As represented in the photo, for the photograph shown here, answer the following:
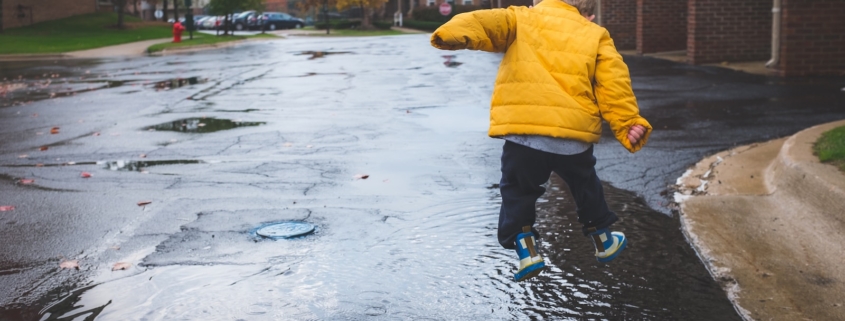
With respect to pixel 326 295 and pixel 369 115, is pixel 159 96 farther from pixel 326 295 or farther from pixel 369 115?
pixel 326 295

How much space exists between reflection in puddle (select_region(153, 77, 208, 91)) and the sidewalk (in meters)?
12.7

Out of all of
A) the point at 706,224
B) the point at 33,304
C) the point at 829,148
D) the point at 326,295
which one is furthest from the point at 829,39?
the point at 33,304

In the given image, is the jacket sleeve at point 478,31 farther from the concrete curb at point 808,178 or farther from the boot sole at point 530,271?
the concrete curb at point 808,178

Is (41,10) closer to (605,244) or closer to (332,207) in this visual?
(332,207)

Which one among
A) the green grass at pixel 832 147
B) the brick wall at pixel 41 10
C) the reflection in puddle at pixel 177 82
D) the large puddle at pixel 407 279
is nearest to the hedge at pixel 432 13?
the brick wall at pixel 41 10

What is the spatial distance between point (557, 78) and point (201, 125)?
8.31 meters

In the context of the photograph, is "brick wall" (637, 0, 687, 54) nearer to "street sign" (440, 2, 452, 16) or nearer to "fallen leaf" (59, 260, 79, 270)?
"fallen leaf" (59, 260, 79, 270)

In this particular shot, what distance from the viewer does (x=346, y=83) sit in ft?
59.0

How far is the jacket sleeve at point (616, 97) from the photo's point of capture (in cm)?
439

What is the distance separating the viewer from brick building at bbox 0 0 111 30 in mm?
51219

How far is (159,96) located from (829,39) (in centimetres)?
1098

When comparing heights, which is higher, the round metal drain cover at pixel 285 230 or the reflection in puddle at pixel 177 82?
the reflection in puddle at pixel 177 82

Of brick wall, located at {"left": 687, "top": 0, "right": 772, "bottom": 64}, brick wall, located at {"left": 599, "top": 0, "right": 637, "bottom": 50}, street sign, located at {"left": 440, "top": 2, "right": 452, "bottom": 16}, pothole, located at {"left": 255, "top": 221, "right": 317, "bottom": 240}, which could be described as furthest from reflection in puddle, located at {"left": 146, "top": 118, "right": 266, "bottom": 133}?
street sign, located at {"left": 440, "top": 2, "right": 452, "bottom": 16}

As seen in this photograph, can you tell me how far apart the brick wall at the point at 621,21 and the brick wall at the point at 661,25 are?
2318 millimetres
